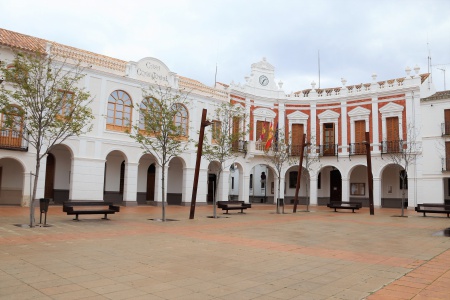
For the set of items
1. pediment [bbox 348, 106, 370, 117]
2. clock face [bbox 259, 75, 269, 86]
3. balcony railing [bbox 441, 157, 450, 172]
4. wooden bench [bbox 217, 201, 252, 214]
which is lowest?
wooden bench [bbox 217, 201, 252, 214]

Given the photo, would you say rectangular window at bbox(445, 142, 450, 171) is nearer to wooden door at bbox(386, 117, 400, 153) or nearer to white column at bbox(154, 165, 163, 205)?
wooden door at bbox(386, 117, 400, 153)

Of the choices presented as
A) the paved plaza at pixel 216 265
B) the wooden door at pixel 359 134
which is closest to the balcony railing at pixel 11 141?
the paved plaza at pixel 216 265

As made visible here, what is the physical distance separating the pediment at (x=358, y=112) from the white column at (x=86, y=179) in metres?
18.7

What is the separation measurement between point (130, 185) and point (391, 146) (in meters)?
18.2

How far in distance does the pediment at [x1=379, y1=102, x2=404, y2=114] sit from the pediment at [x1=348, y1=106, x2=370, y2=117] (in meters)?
1.06

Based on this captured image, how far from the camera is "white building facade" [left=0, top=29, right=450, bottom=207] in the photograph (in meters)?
20.8

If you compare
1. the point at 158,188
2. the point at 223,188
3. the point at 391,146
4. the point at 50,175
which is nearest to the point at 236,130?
the point at 223,188

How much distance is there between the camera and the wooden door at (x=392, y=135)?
26.3 meters

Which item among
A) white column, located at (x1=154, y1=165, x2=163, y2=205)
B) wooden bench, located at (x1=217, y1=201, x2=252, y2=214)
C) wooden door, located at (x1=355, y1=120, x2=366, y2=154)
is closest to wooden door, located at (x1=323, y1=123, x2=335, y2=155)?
wooden door, located at (x1=355, y1=120, x2=366, y2=154)

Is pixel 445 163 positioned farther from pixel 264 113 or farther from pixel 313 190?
pixel 264 113

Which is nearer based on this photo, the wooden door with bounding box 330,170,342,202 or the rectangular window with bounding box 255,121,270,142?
the rectangular window with bounding box 255,121,270,142

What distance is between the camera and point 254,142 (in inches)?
1158

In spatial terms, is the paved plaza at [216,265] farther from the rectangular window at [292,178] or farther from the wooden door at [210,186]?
the rectangular window at [292,178]

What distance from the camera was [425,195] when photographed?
25.2 meters
